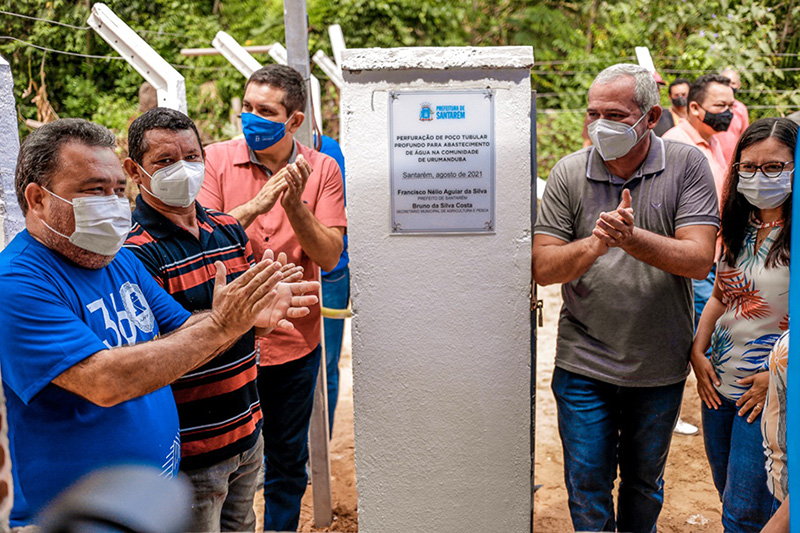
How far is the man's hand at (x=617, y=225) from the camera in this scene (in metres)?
2.62

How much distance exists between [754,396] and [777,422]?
59 cm

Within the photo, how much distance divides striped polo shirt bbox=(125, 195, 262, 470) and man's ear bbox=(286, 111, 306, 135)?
0.94 m

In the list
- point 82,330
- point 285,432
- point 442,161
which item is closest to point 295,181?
point 442,161

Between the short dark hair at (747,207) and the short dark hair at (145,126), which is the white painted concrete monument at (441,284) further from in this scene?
the short dark hair at (747,207)

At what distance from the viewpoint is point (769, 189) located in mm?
2836

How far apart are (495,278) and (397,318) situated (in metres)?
0.40

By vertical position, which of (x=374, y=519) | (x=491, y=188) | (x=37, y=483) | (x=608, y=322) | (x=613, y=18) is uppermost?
(x=613, y=18)

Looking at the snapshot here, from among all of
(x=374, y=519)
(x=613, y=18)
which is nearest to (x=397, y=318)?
(x=374, y=519)

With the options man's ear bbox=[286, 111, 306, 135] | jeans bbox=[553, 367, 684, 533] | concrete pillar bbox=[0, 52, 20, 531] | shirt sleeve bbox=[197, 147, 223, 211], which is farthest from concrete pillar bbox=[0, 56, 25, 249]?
jeans bbox=[553, 367, 684, 533]

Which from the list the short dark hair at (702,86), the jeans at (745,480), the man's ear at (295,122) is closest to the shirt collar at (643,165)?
the jeans at (745,480)

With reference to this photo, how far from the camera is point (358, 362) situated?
288cm

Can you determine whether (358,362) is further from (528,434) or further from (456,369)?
(528,434)

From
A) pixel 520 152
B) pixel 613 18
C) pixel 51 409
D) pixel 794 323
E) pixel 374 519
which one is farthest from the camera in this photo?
pixel 613 18

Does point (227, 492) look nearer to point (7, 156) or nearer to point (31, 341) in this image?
point (31, 341)
